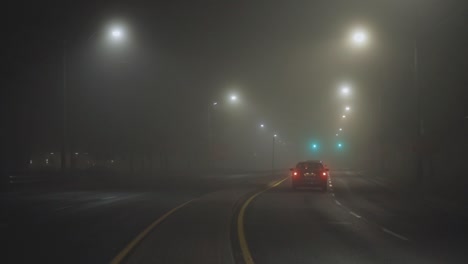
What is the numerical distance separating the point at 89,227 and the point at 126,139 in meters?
58.6

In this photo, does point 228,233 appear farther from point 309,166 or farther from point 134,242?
point 309,166

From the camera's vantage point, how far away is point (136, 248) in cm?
1435

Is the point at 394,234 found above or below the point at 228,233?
below

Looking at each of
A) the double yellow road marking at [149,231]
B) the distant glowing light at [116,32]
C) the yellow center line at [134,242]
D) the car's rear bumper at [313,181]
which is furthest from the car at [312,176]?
the yellow center line at [134,242]

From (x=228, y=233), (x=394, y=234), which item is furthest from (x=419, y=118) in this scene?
(x=228, y=233)

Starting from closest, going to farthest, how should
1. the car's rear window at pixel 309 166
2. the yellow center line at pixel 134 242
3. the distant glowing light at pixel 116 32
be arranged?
the yellow center line at pixel 134 242 → the distant glowing light at pixel 116 32 → the car's rear window at pixel 309 166

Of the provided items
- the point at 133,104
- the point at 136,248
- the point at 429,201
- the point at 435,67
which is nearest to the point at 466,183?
the point at 429,201

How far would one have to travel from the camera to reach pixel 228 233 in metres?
17.9

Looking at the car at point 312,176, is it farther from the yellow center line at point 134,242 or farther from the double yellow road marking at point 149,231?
the yellow center line at point 134,242

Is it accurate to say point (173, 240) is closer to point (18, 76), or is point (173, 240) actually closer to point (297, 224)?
point (297, 224)

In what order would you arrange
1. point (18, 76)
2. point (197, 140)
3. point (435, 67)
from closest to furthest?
point (435, 67)
point (18, 76)
point (197, 140)

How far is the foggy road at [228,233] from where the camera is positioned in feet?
44.8

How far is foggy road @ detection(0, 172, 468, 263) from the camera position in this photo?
1364cm

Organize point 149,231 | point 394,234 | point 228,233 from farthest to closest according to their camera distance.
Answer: point 394,234 < point 228,233 < point 149,231
